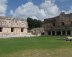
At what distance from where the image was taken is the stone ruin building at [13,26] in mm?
49938

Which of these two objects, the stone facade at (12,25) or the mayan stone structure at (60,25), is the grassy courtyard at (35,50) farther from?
the mayan stone structure at (60,25)

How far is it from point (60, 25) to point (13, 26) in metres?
16.2

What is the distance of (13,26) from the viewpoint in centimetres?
5256

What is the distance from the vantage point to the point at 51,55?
48.3 ft

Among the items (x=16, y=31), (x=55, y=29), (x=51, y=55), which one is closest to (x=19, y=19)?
(x=16, y=31)


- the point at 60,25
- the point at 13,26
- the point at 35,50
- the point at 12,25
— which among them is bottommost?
the point at 35,50

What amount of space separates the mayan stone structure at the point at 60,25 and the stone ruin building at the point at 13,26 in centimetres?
998

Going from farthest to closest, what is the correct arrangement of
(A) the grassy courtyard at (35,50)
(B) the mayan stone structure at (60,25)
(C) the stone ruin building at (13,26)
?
(B) the mayan stone structure at (60,25), (C) the stone ruin building at (13,26), (A) the grassy courtyard at (35,50)

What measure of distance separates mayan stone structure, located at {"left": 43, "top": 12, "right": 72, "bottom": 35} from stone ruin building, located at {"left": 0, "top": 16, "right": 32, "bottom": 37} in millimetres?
9982

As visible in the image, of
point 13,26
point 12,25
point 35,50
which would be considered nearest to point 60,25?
point 13,26

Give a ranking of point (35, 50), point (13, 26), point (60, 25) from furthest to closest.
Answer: point (60, 25)
point (13, 26)
point (35, 50)

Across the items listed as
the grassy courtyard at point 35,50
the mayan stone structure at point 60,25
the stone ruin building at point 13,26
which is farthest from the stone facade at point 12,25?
the grassy courtyard at point 35,50

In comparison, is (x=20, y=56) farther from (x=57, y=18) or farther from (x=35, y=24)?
(x=35, y=24)

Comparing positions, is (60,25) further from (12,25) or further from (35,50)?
(35,50)
